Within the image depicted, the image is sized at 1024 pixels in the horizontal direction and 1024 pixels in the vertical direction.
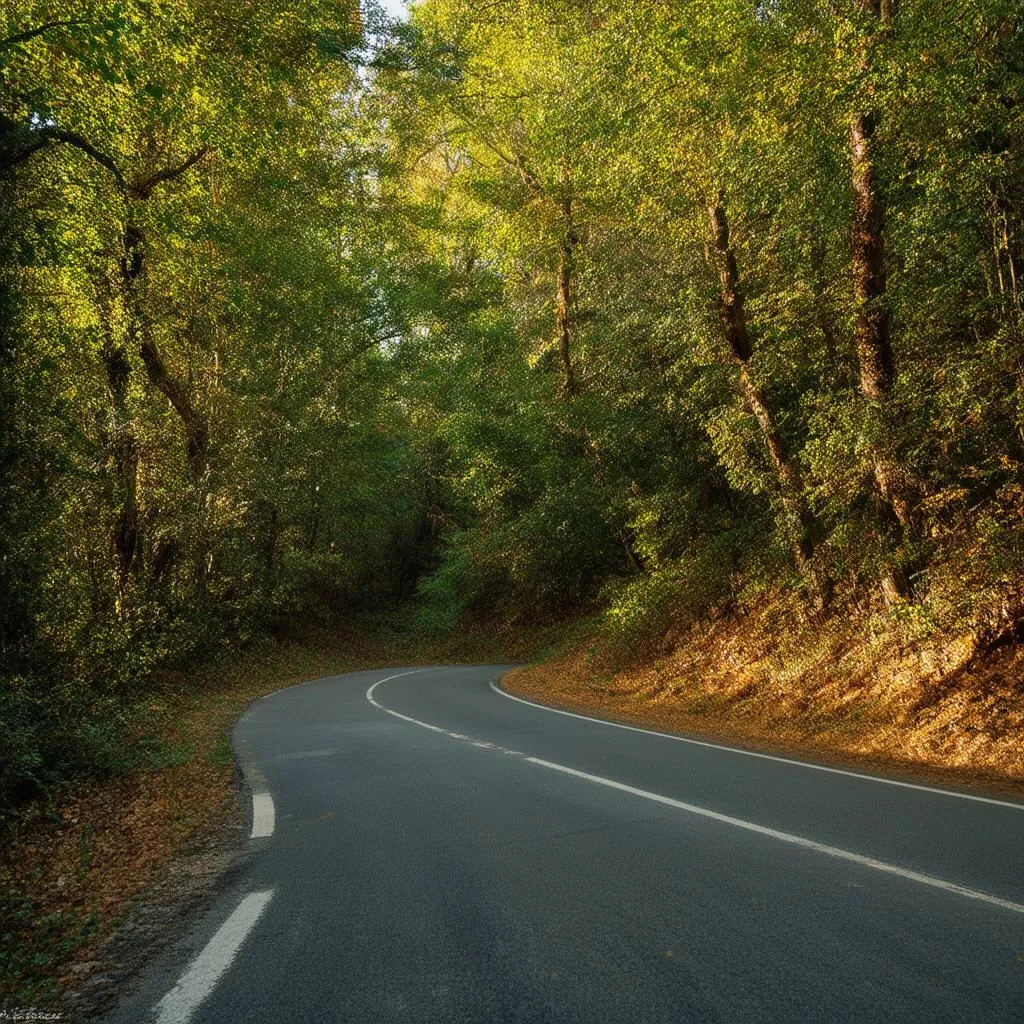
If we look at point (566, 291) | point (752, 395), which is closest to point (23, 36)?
point (752, 395)

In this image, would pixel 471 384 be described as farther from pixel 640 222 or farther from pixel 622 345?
pixel 640 222

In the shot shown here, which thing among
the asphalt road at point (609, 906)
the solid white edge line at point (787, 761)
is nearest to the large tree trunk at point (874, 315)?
the solid white edge line at point (787, 761)

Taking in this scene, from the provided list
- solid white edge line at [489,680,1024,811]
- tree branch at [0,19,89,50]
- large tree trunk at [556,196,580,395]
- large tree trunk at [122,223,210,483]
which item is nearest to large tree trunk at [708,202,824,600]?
solid white edge line at [489,680,1024,811]

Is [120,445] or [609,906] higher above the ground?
[120,445]

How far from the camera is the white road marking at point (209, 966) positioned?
3.07 meters

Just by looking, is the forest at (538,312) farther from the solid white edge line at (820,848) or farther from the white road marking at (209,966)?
the solid white edge line at (820,848)

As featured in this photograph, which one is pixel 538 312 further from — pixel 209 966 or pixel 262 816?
pixel 209 966

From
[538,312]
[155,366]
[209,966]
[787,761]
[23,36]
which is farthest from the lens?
[538,312]

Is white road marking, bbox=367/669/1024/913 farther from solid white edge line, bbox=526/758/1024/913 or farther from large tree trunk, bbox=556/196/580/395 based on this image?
large tree trunk, bbox=556/196/580/395

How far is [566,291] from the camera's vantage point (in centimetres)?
2333

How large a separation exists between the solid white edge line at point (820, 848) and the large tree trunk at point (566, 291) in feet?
58.1

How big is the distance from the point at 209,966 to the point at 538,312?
78.9 ft

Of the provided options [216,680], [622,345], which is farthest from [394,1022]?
[216,680]

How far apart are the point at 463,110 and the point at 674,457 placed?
467 inches
